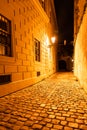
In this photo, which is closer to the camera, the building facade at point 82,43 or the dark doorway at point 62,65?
the building facade at point 82,43

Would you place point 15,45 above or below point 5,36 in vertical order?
below

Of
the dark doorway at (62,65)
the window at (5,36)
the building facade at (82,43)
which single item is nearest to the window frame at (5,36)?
the window at (5,36)

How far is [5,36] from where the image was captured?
5117mm

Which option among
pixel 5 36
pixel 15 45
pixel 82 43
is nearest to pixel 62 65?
pixel 82 43

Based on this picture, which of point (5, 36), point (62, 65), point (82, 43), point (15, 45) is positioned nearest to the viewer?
point (5, 36)

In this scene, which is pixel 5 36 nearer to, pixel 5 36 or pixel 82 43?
pixel 5 36

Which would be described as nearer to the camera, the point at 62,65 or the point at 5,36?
the point at 5,36

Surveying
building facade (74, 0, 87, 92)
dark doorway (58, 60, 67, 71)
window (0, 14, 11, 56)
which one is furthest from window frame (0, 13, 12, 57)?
dark doorway (58, 60, 67, 71)

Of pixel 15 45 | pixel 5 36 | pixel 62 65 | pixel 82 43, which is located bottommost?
pixel 62 65

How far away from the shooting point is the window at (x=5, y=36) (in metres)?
4.92

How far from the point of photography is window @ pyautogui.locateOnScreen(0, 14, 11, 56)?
4.92 m

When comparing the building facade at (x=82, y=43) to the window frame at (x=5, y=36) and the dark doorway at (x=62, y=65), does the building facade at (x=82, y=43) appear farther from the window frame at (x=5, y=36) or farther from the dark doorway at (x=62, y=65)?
the dark doorway at (x=62, y=65)

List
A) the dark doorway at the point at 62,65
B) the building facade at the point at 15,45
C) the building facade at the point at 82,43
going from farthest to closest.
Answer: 1. the dark doorway at the point at 62,65
2. the building facade at the point at 82,43
3. the building facade at the point at 15,45

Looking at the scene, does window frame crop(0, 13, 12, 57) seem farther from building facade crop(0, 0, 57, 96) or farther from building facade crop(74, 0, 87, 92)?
building facade crop(74, 0, 87, 92)
